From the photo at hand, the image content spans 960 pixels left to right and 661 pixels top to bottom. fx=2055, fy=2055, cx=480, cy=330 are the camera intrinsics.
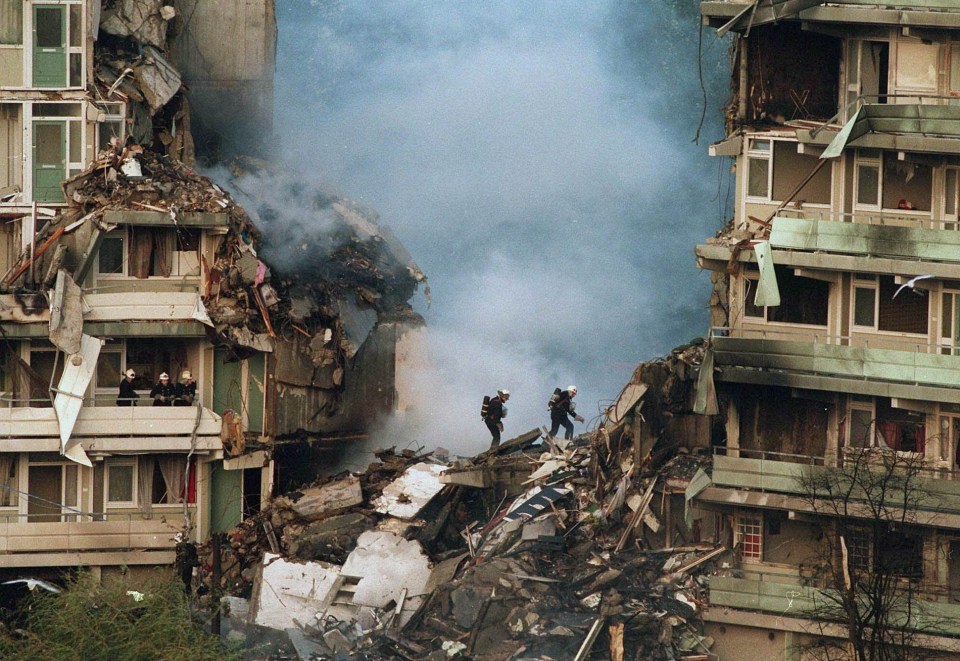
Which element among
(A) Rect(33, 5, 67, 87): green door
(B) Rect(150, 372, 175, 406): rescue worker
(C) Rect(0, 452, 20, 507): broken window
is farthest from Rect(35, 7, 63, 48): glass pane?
(C) Rect(0, 452, 20, 507): broken window

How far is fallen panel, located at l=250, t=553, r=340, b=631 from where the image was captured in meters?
51.8

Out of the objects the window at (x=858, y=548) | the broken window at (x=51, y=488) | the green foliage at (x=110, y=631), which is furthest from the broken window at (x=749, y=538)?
the broken window at (x=51, y=488)

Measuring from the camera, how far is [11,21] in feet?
186

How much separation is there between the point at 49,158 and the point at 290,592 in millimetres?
14156

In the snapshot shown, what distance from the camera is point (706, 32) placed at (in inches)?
3615

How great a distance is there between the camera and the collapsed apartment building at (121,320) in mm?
55219

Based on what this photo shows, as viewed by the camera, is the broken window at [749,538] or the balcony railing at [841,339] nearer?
the balcony railing at [841,339]

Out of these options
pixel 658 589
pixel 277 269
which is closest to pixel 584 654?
Answer: pixel 658 589

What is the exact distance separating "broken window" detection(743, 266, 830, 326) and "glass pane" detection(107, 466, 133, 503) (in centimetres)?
1743

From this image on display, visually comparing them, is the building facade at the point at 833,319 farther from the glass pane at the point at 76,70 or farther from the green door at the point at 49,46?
the green door at the point at 49,46

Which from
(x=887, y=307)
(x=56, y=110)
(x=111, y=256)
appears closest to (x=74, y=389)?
(x=111, y=256)

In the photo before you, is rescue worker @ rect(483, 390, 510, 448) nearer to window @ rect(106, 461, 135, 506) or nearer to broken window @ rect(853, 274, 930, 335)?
window @ rect(106, 461, 135, 506)

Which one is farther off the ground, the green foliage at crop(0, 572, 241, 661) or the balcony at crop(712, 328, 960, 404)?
the balcony at crop(712, 328, 960, 404)

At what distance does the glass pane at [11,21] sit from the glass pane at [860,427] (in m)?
24.8
